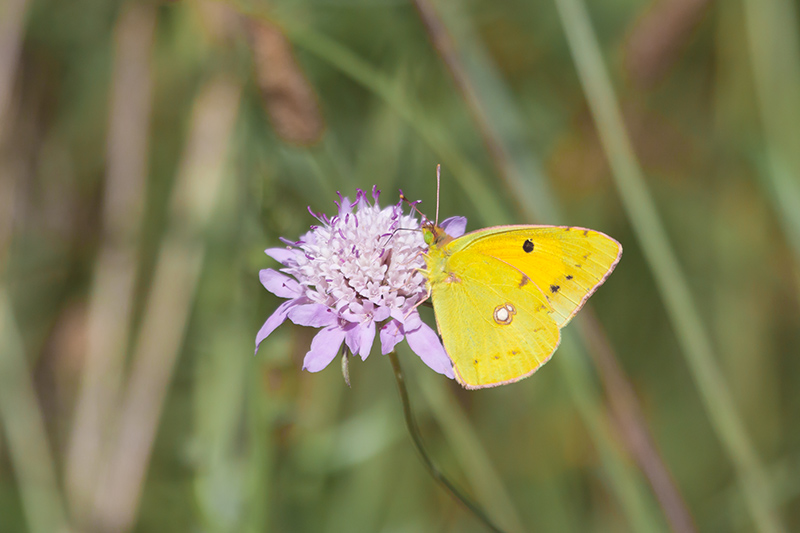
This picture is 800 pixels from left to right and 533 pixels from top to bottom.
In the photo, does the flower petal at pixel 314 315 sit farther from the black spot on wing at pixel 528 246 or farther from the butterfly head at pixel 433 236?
the black spot on wing at pixel 528 246

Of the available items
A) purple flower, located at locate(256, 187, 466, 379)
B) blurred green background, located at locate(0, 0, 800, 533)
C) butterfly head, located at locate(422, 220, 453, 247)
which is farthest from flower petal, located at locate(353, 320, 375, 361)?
blurred green background, located at locate(0, 0, 800, 533)

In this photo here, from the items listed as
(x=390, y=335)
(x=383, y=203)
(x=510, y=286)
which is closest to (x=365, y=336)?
(x=390, y=335)

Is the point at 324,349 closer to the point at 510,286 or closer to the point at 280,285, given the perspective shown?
the point at 280,285

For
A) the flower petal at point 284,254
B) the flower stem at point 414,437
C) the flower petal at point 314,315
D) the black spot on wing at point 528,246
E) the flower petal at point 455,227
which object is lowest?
the flower stem at point 414,437

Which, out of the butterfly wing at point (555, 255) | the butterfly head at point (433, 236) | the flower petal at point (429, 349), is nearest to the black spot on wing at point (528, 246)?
the butterfly wing at point (555, 255)

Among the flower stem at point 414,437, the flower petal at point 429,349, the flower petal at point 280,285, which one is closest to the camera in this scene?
the flower stem at point 414,437

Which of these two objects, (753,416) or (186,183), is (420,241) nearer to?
(186,183)

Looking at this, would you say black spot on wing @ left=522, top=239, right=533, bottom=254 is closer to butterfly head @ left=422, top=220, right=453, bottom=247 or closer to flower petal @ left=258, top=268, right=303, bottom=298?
butterfly head @ left=422, top=220, right=453, bottom=247

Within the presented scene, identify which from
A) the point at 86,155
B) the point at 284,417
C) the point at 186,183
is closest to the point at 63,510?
the point at 284,417
